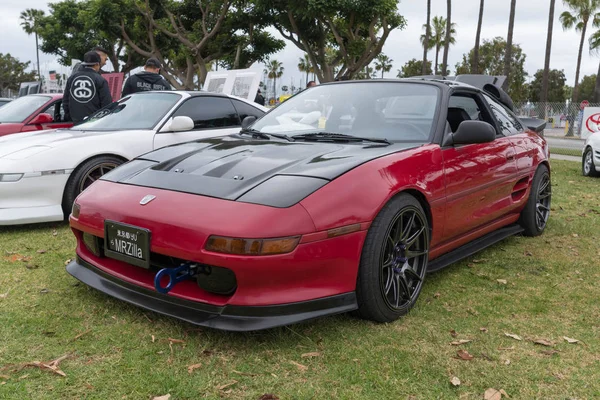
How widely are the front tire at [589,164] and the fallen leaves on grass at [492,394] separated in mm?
8326

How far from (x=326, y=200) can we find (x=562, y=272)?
93.2 inches

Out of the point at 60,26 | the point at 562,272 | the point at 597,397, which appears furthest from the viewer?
the point at 60,26

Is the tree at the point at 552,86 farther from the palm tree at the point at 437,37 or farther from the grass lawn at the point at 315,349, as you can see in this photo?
the grass lawn at the point at 315,349

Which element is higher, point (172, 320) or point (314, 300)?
point (314, 300)

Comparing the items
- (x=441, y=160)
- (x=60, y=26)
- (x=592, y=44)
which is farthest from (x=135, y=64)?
(x=441, y=160)

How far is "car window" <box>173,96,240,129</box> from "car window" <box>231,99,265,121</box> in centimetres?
7

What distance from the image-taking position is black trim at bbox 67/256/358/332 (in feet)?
8.09

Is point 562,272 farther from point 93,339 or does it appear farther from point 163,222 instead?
point 93,339

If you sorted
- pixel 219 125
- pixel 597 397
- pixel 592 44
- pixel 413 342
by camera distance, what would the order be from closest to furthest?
pixel 597 397 < pixel 413 342 < pixel 219 125 < pixel 592 44

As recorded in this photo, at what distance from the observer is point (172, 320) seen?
113 inches

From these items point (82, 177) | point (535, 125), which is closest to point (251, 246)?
point (82, 177)

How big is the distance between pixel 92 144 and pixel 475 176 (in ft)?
11.2

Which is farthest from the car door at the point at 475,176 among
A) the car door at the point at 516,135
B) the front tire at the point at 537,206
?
the front tire at the point at 537,206

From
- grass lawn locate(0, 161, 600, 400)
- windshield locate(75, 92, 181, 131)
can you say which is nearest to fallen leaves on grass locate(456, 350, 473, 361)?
grass lawn locate(0, 161, 600, 400)
